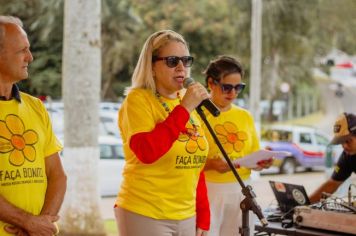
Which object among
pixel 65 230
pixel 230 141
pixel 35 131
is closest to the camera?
pixel 35 131

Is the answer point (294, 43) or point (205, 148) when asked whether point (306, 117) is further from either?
point (205, 148)

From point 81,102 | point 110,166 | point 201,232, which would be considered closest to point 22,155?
point 201,232

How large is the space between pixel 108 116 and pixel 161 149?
14.4m

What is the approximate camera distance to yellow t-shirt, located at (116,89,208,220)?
2984 millimetres

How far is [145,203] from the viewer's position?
9.81 feet

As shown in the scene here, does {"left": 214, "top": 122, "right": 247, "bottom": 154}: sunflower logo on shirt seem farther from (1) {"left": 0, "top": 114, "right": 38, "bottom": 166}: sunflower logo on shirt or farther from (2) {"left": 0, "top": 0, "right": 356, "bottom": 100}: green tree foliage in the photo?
(2) {"left": 0, "top": 0, "right": 356, "bottom": 100}: green tree foliage

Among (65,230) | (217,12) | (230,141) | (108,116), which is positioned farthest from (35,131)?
(217,12)

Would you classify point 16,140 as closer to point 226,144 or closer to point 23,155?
point 23,155

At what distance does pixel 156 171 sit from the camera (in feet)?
9.83

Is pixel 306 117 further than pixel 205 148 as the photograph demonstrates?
Yes

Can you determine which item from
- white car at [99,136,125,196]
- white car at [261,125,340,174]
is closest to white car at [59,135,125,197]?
white car at [99,136,125,196]

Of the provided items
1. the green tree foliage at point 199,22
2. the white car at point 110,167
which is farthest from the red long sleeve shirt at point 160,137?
the green tree foliage at point 199,22

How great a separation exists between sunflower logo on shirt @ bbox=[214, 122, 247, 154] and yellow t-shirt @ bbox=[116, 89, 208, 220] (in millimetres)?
925

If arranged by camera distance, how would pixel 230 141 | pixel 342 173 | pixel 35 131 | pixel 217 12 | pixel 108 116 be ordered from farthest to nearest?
pixel 217 12
pixel 108 116
pixel 342 173
pixel 230 141
pixel 35 131
